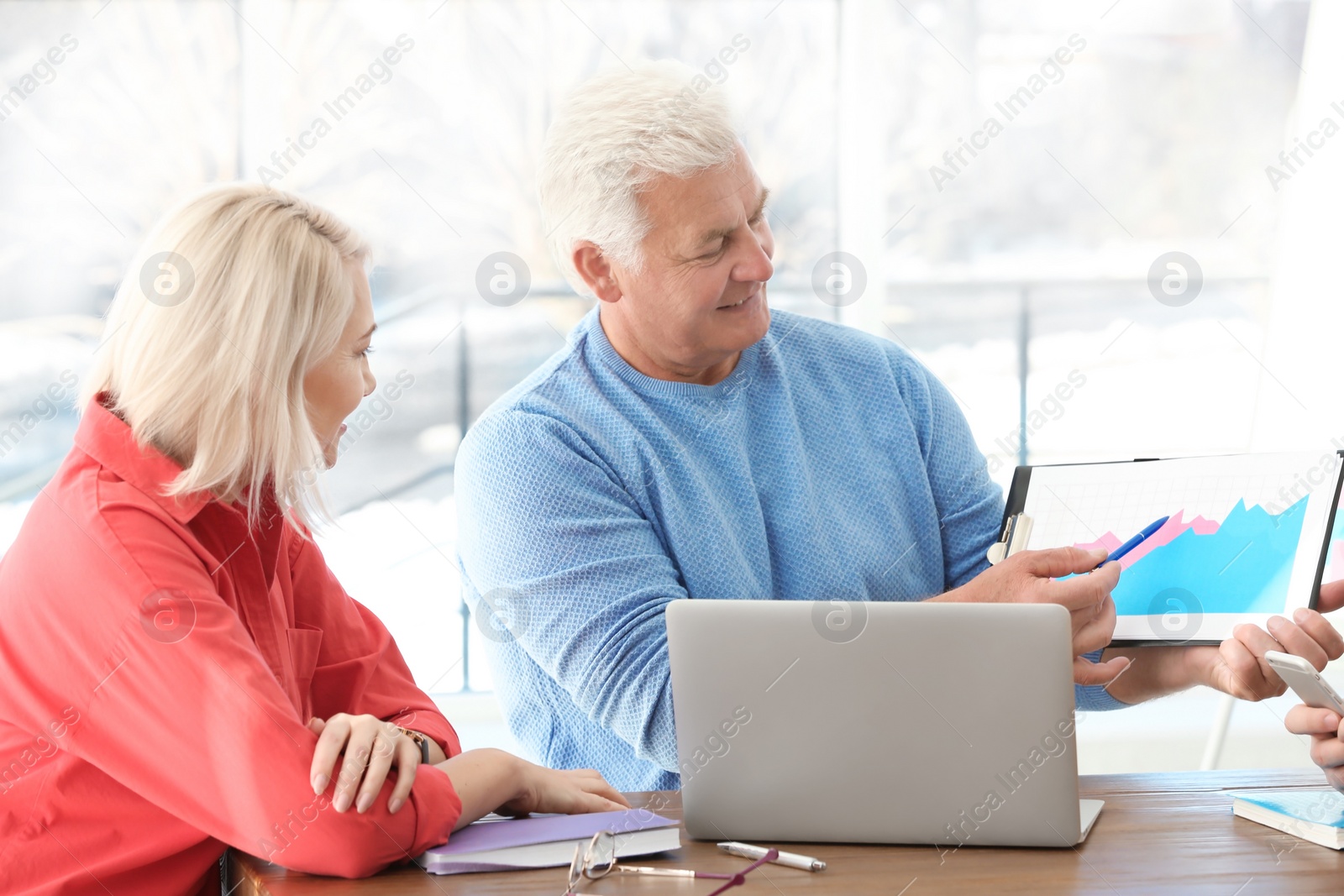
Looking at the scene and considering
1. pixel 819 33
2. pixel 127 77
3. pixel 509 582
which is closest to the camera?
pixel 509 582

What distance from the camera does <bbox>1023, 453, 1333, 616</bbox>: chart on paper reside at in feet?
3.84

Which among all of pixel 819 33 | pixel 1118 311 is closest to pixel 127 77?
pixel 819 33

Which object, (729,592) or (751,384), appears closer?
(729,592)

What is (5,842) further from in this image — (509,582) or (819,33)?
(819,33)

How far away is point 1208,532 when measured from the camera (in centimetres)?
121

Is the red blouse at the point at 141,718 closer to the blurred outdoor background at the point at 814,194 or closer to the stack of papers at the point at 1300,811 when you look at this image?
the stack of papers at the point at 1300,811

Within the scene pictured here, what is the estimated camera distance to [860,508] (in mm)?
1559

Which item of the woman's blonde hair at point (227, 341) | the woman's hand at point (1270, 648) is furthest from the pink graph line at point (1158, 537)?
the woman's blonde hair at point (227, 341)

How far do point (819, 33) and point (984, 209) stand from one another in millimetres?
684

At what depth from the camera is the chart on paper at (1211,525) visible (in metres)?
1.17

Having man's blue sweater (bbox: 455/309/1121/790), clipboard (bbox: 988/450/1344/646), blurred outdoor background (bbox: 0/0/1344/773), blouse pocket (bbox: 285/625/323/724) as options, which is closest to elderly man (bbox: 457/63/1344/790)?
man's blue sweater (bbox: 455/309/1121/790)

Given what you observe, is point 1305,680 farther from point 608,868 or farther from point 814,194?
point 814,194

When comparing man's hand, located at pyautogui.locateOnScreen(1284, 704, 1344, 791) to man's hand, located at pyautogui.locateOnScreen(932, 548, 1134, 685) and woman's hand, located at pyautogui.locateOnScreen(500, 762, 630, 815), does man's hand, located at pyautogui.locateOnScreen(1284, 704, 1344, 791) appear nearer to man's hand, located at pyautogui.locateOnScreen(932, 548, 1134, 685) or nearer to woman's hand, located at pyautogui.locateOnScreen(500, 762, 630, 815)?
man's hand, located at pyautogui.locateOnScreen(932, 548, 1134, 685)

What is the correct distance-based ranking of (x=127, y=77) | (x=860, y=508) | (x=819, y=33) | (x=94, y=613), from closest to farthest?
(x=94, y=613) → (x=860, y=508) → (x=127, y=77) → (x=819, y=33)
